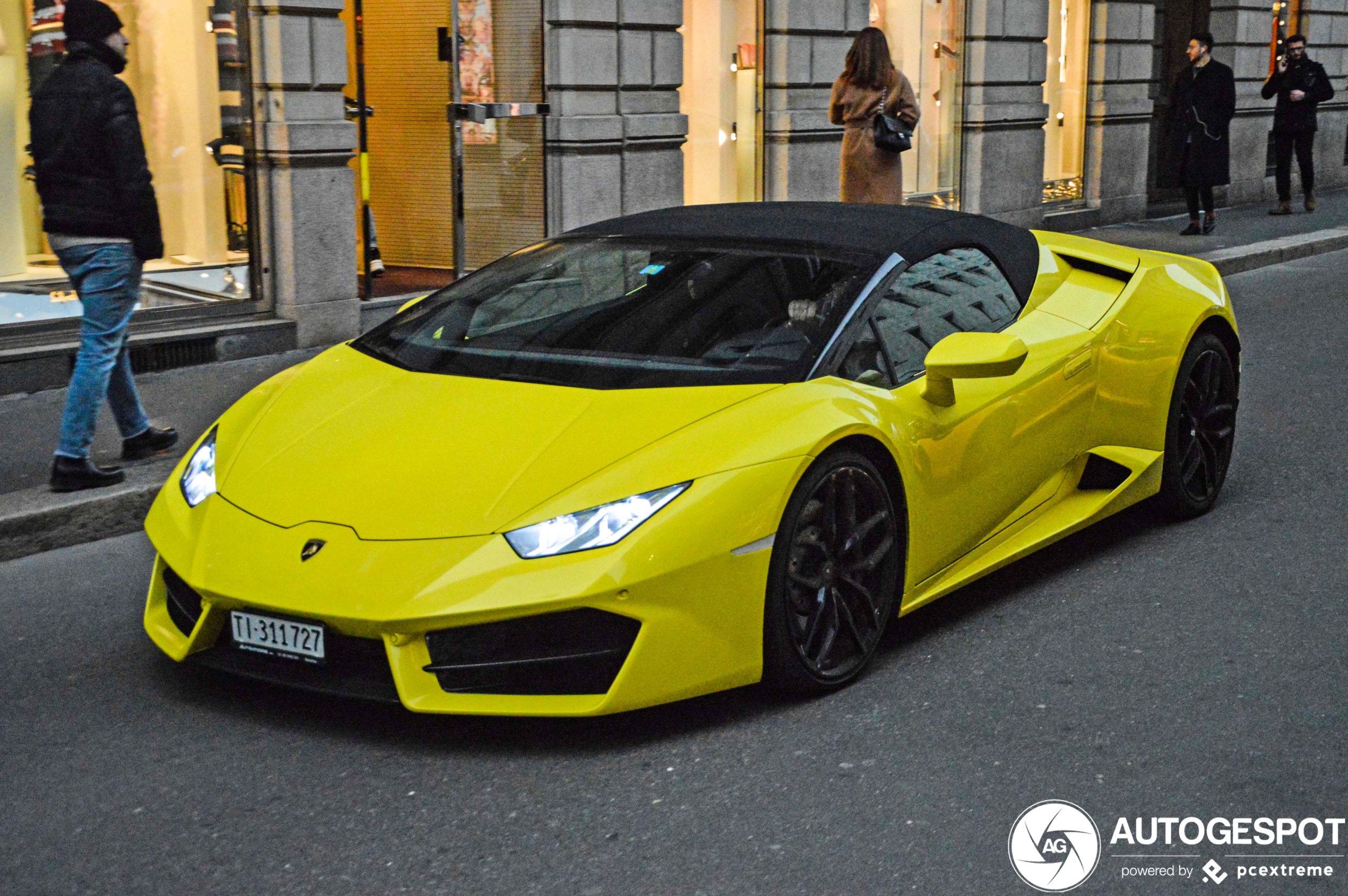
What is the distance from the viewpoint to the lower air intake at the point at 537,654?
373cm

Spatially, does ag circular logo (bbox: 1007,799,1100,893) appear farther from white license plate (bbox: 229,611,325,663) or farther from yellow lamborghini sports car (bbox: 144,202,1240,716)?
white license plate (bbox: 229,611,325,663)

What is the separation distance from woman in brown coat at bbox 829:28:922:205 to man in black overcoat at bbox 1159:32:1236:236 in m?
6.47

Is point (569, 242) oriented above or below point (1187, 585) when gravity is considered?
above

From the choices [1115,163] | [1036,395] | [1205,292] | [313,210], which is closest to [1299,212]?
[1115,163]

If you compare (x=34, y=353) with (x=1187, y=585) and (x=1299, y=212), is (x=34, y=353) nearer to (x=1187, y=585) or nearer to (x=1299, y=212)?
(x=1187, y=585)

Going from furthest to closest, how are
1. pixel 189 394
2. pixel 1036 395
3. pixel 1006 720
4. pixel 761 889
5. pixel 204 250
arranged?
pixel 204 250 → pixel 189 394 → pixel 1036 395 → pixel 1006 720 → pixel 761 889

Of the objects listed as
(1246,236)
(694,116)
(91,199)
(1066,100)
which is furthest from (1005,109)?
(91,199)

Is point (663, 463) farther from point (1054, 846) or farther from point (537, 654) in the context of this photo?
point (1054, 846)

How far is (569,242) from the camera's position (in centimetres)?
538

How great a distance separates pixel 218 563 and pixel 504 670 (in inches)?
30.6

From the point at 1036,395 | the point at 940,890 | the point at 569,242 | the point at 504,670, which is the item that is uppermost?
Answer: the point at 569,242

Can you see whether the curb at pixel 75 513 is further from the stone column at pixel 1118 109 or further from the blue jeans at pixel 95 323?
the stone column at pixel 1118 109

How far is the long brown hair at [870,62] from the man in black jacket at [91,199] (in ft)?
17.5

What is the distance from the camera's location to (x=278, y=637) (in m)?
3.86
